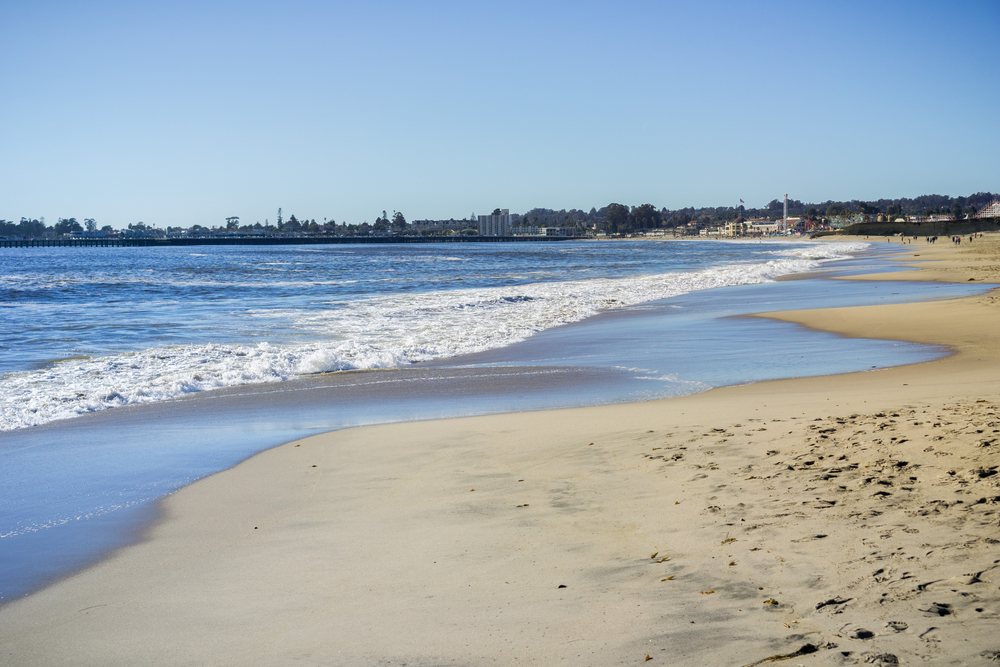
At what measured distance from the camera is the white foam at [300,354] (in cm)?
964

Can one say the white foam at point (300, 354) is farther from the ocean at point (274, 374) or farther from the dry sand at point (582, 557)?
the dry sand at point (582, 557)

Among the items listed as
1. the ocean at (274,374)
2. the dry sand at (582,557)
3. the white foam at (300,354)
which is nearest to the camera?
the dry sand at (582,557)

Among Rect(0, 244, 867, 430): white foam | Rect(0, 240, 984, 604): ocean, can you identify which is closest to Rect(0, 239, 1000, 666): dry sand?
Rect(0, 240, 984, 604): ocean

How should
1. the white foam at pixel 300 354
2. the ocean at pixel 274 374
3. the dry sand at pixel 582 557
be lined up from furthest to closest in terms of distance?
1. the white foam at pixel 300 354
2. the ocean at pixel 274 374
3. the dry sand at pixel 582 557

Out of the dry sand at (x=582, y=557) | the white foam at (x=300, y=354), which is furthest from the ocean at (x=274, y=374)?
the dry sand at (x=582, y=557)

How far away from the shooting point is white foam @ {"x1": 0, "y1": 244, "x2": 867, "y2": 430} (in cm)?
964

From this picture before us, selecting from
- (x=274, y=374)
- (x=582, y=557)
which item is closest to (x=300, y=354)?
(x=274, y=374)

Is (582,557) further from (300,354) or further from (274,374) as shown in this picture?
(300,354)

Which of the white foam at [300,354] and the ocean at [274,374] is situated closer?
Answer: the ocean at [274,374]

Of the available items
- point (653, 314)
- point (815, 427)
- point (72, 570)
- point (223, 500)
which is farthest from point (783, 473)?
point (653, 314)

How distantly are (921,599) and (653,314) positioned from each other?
1691cm

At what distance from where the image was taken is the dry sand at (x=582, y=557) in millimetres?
Answer: 3020

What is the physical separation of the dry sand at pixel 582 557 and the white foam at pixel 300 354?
440 cm

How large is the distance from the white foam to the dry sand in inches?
173
